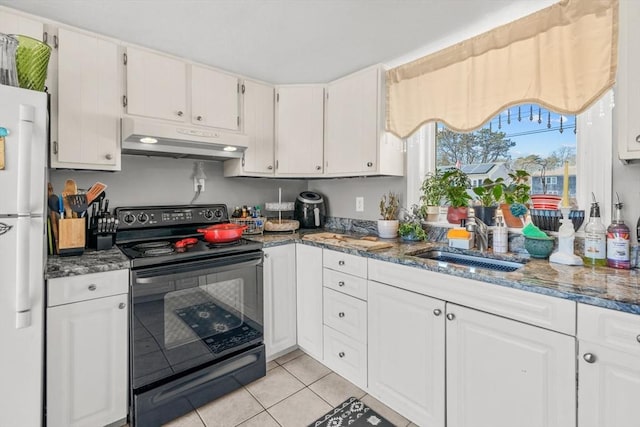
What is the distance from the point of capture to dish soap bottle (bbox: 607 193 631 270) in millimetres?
1348

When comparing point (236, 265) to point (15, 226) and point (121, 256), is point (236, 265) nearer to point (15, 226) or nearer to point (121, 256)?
point (121, 256)

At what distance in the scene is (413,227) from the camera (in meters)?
2.18

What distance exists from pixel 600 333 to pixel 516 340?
0.27 metres

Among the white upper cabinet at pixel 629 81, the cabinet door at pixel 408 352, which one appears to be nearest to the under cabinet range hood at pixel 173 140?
the cabinet door at pixel 408 352

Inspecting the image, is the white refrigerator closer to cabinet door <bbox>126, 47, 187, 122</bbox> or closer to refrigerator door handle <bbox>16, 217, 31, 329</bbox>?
refrigerator door handle <bbox>16, 217, 31, 329</bbox>

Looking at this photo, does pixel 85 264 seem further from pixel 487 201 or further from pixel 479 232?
pixel 487 201

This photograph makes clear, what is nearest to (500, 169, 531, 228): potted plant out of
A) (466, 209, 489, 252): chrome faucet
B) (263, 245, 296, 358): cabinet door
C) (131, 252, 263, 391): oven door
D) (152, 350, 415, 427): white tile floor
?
(466, 209, 489, 252): chrome faucet

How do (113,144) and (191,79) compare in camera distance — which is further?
(191,79)

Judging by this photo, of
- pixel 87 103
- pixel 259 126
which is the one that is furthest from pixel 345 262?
pixel 87 103

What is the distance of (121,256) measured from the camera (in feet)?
5.47

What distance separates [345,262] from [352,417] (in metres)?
0.84

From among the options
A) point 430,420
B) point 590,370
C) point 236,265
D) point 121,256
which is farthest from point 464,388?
point 121,256

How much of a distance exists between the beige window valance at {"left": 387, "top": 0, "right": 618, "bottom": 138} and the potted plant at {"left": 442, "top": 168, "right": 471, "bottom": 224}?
35 centimetres

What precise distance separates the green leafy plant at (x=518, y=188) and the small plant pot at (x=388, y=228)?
73 centimetres
